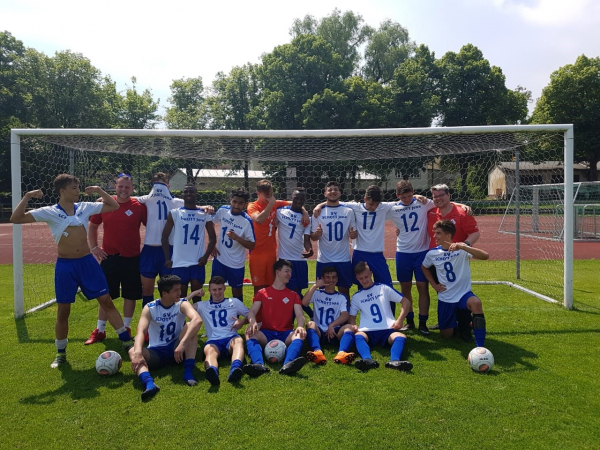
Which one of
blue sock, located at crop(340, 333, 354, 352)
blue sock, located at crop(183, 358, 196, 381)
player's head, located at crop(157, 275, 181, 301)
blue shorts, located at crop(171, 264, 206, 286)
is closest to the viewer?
blue sock, located at crop(183, 358, 196, 381)

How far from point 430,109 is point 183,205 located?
87.9ft

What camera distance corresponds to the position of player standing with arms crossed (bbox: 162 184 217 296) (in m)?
5.02

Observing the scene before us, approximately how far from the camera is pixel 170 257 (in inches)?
202

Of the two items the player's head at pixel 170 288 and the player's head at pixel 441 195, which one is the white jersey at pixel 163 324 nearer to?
the player's head at pixel 170 288

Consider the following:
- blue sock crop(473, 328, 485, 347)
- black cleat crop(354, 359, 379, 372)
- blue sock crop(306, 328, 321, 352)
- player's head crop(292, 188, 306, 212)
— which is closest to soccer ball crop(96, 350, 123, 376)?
blue sock crop(306, 328, 321, 352)

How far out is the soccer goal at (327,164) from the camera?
20.5 feet

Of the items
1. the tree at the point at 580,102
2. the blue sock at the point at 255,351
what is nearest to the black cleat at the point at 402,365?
the blue sock at the point at 255,351

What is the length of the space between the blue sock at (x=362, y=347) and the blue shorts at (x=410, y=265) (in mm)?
1357

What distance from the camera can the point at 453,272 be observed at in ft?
16.0

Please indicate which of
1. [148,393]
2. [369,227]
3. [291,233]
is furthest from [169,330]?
[369,227]

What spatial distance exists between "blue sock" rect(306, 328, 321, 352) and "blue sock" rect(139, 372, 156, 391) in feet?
5.27

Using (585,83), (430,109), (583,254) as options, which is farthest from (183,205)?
(585,83)

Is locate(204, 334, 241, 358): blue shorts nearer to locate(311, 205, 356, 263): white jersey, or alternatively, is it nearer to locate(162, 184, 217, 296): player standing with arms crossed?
locate(162, 184, 217, 296): player standing with arms crossed

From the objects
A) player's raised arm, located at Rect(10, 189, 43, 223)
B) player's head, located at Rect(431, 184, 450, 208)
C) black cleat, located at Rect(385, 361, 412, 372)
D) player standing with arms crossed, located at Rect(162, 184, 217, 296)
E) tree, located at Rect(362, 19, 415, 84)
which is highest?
tree, located at Rect(362, 19, 415, 84)
